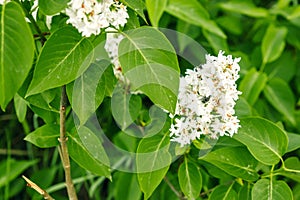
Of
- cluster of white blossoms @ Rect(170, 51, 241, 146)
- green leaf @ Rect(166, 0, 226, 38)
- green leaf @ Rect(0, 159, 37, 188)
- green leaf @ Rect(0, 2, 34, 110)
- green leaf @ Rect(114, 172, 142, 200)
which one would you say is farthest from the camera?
green leaf @ Rect(0, 159, 37, 188)

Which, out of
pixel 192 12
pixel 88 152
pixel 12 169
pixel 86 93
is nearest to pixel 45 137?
pixel 88 152

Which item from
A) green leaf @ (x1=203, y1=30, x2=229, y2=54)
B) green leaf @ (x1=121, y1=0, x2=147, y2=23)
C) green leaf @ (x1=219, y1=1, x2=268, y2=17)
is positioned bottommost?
green leaf @ (x1=203, y1=30, x2=229, y2=54)

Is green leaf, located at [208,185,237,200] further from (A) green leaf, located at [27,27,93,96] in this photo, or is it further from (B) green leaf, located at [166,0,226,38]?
(B) green leaf, located at [166,0,226,38]

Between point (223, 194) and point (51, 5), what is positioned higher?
point (51, 5)

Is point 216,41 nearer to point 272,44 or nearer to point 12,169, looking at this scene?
point 272,44

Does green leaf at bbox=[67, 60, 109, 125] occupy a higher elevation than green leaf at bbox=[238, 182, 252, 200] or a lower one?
higher

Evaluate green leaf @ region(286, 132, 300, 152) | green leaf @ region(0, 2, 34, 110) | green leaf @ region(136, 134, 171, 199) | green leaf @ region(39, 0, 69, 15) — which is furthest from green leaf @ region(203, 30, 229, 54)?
green leaf @ region(0, 2, 34, 110)
